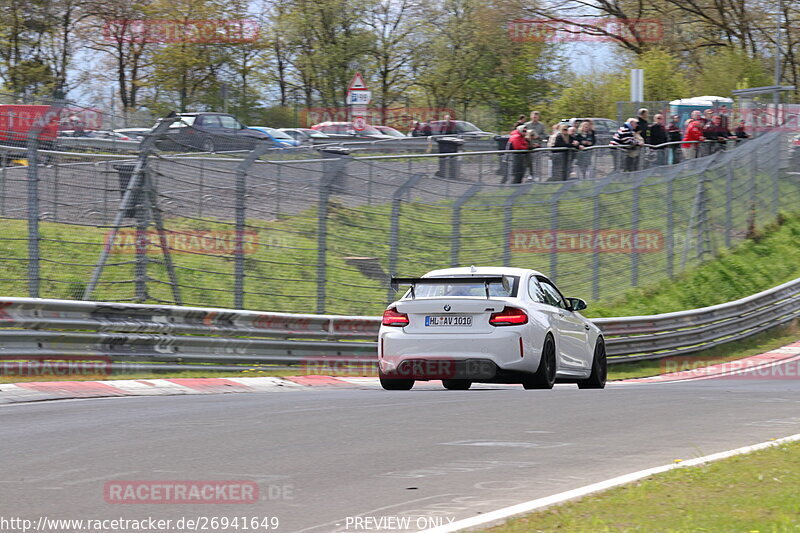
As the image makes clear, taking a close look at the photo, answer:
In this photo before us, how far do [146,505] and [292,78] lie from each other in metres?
62.8

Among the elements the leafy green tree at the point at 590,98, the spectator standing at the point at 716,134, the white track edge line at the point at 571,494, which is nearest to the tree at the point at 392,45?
the leafy green tree at the point at 590,98

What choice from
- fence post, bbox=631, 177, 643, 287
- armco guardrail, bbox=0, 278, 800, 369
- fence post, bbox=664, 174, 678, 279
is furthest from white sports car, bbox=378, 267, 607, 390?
fence post, bbox=664, 174, 678, 279

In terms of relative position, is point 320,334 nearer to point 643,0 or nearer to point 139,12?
point 139,12

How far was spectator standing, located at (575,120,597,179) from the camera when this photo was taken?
23922 millimetres

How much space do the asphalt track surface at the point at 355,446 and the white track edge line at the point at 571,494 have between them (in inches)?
7.0

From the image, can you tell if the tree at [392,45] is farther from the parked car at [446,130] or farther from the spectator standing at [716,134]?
the spectator standing at [716,134]

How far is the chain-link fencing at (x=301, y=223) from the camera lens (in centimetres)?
1452

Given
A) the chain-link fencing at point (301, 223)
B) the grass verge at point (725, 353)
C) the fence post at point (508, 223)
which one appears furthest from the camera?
the grass verge at point (725, 353)

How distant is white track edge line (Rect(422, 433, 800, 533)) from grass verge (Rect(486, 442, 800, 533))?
0.09 metres

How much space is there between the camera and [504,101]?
207ft

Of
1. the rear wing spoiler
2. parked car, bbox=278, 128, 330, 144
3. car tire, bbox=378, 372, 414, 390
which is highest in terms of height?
parked car, bbox=278, 128, 330, 144

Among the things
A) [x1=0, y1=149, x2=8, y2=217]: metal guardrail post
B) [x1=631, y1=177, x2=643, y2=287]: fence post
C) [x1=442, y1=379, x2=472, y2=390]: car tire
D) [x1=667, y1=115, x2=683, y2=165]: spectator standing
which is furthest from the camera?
[x1=667, y1=115, x2=683, y2=165]: spectator standing

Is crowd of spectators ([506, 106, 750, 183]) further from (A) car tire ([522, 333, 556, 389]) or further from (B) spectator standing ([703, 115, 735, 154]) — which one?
(A) car tire ([522, 333, 556, 389])

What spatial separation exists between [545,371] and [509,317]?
880 millimetres
